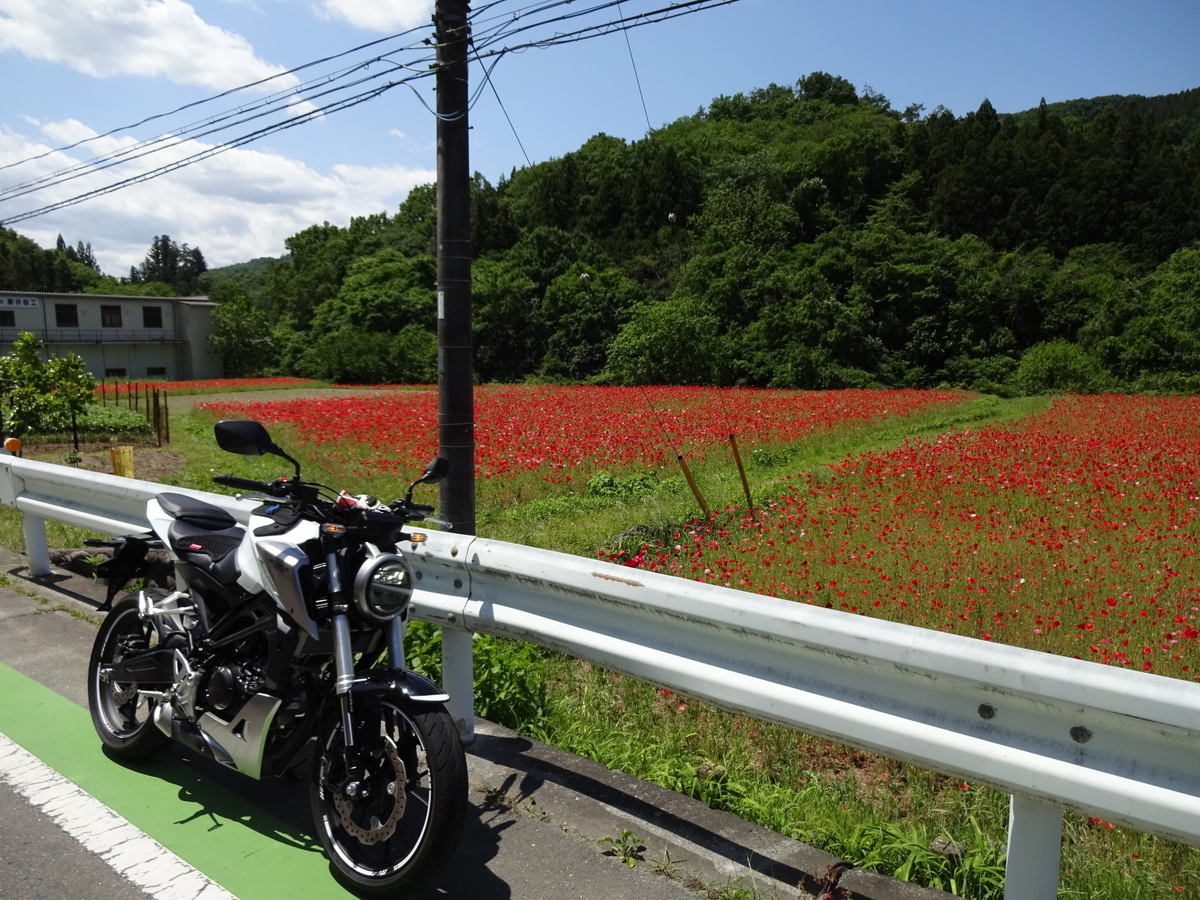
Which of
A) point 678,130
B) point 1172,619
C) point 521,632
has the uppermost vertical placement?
point 678,130

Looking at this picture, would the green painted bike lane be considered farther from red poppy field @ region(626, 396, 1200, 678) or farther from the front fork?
red poppy field @ region(626, 396, 1200, 678)

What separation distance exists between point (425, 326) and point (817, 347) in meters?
29.0

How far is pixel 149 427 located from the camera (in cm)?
2216

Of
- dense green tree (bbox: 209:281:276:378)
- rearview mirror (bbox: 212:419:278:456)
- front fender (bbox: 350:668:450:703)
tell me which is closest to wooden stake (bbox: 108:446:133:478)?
→ rearview mirror (bbox: 212:419:278:456)

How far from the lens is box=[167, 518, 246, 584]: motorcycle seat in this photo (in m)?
3.54

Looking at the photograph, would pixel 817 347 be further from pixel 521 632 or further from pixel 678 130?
pixel 678 130

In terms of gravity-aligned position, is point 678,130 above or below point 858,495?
above

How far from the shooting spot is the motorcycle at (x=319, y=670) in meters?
2.94

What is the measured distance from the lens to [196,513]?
3891mm

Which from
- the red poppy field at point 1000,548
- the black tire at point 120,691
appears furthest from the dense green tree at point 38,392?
the black tire at point 120,691

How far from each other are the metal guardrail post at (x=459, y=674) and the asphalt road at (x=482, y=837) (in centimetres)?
13

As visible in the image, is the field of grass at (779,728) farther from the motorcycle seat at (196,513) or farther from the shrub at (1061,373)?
the shrub at (1061,373)

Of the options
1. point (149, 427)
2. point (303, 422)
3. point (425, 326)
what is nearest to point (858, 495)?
point (303, 422)

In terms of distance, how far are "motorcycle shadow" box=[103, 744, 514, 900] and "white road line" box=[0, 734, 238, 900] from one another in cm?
23
